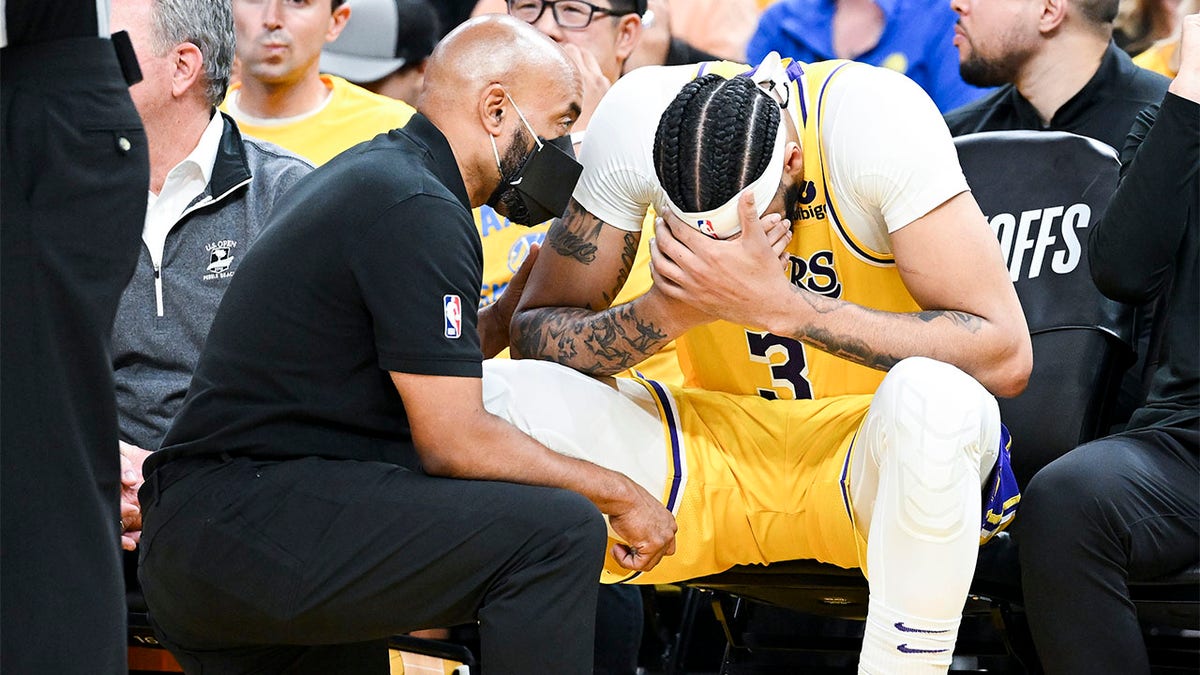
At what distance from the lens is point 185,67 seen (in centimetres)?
316

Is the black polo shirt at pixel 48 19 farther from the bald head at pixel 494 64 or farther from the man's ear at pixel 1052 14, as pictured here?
the man's ear at pixel 1052 14

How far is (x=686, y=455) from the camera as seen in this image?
264 cm

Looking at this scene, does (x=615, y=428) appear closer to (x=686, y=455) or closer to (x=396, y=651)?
(x=686, y=455)

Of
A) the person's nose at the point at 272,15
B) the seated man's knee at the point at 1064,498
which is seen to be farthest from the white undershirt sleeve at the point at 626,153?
the person's nose at the point at 272,15

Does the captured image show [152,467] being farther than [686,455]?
No

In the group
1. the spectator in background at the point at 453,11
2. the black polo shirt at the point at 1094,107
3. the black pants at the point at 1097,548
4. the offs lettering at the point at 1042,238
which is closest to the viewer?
the black pants at the point at 1097,548

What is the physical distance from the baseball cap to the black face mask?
8.16 ft

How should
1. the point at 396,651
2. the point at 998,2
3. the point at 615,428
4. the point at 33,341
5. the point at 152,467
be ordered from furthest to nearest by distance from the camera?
the point at 998,2
the point at 396,651
the point at 615,428
the point at 152,467
the point at 33,341

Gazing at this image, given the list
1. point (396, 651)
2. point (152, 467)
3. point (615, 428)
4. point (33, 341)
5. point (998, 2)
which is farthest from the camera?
point (998, 2)

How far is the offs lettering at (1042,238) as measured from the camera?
2982 mm

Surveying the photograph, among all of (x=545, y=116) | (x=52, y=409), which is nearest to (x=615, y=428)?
(x=545, y=116)

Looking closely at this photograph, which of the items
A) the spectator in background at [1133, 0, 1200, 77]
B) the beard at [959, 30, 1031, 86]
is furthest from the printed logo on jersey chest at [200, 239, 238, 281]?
the spectator in background at [1133, 0, 1200, 77]

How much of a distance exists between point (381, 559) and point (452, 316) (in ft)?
1.24

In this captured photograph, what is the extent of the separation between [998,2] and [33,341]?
3.00 metres
